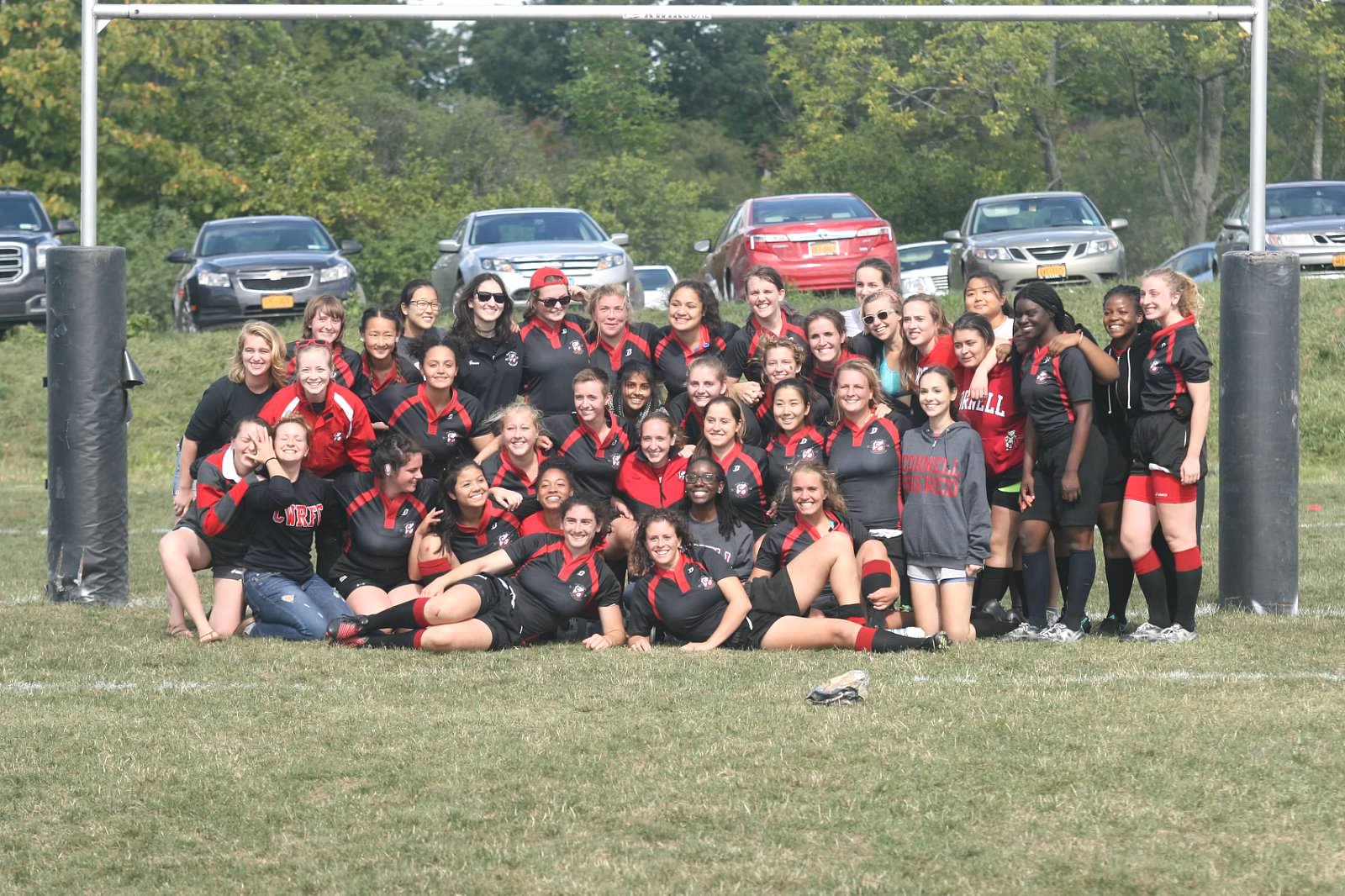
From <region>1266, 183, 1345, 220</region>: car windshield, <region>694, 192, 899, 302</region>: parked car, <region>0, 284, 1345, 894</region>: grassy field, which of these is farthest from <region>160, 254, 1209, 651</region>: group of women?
<region>1266, 183, 1345, 220</region>: car windshield

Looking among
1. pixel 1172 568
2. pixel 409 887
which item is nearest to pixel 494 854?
pixel 409 887

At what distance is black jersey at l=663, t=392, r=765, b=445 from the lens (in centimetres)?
888

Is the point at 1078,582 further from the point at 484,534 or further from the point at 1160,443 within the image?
the point at 484,534

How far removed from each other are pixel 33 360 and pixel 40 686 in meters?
14.3

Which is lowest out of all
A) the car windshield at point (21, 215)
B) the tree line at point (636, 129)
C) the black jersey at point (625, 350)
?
the black jersey at point (625, 350)

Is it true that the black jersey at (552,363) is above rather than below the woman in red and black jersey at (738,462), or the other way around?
above

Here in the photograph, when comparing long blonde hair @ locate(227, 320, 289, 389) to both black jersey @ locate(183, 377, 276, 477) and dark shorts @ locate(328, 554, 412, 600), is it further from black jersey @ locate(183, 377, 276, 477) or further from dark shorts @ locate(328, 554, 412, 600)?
dark shorts @ locate(328, 554, 412, 600)

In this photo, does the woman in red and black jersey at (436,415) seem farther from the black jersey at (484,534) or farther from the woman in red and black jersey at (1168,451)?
the woman in red and black jersey at (1168,451)

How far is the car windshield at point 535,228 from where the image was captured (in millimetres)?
20969

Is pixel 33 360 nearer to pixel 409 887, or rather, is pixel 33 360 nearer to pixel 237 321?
Result: pixel 237 321

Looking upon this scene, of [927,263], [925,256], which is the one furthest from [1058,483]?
[925,256]

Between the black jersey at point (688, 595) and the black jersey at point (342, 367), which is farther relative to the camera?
the black jersey at point (342, 367)

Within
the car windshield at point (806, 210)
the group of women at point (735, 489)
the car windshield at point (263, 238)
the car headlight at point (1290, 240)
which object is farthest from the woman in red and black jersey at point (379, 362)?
the car headlight at point (1290, 240)

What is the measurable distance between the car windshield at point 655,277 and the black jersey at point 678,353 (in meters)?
18.9
